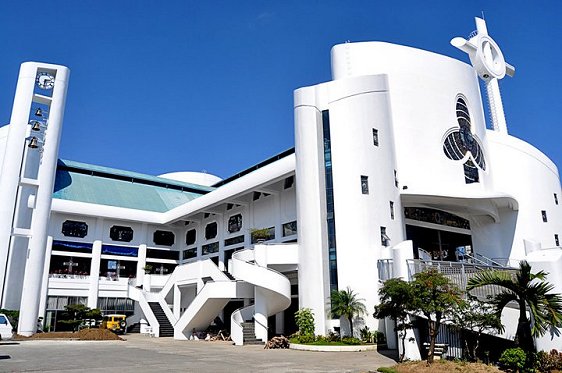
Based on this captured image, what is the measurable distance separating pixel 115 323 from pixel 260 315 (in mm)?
16286

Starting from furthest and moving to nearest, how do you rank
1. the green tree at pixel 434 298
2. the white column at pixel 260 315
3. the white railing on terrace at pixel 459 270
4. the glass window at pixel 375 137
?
the glass window at pixel 375 137
the white column at pixel 260 315
the white railing on terrace at pixel 459 270
the green tree at pixel 434 298

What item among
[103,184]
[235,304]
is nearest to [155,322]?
[235,304]

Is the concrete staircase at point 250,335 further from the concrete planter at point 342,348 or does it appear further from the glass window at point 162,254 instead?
the glass window at point 162,254

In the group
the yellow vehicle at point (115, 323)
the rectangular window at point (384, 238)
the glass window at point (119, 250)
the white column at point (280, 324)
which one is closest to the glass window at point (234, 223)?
the white column at point (280, 324)

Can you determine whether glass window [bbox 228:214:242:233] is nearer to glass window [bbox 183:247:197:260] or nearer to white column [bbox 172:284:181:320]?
glass window [bbox 183:247:197:260]

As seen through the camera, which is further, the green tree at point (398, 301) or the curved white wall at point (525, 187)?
the curved white wall at point (525, 187)

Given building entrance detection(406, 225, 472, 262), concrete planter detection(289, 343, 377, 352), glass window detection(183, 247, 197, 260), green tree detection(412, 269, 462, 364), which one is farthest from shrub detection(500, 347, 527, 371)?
glass window detection(183, 247, 197, 260)

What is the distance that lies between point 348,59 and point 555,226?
1862cm

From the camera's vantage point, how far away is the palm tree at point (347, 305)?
A: 68.6ft

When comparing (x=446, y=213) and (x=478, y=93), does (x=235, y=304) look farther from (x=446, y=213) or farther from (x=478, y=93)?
(x=478, y=93)

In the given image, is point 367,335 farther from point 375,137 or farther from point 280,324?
point 280,324

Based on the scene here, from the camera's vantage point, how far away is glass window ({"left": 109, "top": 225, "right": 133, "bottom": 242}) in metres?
41.5

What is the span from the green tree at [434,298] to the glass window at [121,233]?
33635mm

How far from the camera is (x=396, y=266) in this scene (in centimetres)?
1653
